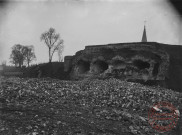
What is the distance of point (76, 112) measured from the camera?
5.71 meters

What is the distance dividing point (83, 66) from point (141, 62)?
5988 millimetres

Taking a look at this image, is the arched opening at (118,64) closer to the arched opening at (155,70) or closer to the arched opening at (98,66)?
the arched opening at (98,66)

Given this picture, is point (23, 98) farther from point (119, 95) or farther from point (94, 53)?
point (94, 53)

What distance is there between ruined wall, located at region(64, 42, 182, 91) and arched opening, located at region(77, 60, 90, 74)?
45.9 inches

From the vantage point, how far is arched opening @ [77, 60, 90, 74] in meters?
18.4

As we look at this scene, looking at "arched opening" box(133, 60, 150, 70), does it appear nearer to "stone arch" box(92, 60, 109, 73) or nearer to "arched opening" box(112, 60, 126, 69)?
"arched opening" box(112, 60, 126, 69)

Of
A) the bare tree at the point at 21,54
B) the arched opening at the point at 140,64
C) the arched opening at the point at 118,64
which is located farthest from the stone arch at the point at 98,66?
the bare tree at the point at 21,54

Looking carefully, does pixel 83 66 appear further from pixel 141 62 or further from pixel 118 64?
pixel 141 62

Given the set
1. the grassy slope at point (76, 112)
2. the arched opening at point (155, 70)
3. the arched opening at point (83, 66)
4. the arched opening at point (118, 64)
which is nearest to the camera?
the grassy slope at point (76, 112)

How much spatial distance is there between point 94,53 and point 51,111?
474 inches

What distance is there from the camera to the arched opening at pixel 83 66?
60.4 feet

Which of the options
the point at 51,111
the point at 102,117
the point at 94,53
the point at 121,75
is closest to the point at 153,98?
the point at 102,117

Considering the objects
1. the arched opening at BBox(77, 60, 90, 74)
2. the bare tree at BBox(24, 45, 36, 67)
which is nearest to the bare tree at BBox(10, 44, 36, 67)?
the bare tree at BBox(24, 45, 36, 67)

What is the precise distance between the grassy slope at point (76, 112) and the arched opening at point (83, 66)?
969cm
